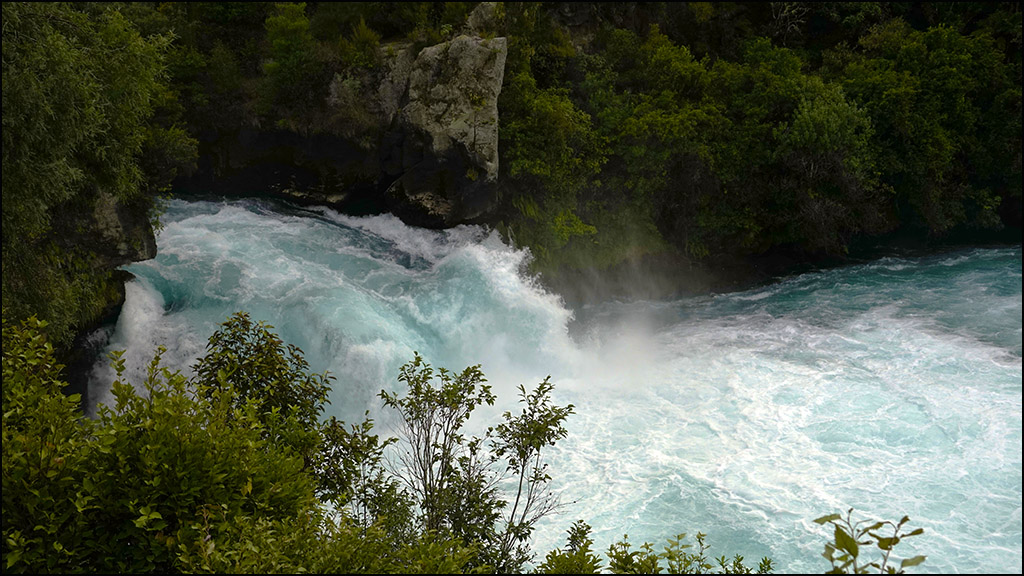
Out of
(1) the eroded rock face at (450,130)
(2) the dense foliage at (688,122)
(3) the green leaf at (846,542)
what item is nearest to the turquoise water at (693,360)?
(1) the eroded rock face at (450,130)

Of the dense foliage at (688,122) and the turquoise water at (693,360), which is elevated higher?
the dense foliage at (688,122)

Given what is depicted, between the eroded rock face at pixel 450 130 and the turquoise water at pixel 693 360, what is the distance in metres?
0.99

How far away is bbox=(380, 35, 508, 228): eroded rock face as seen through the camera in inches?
819

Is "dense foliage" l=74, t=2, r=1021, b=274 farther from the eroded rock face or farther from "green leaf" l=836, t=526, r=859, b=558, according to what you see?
"green leaf" l=836, t=526, r=859, b=558

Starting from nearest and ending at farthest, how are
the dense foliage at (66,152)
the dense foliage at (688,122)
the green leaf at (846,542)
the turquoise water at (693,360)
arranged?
→ 1. the green leaf at (846,542)
2. the dense foliage at (66,152)
3. the turquoise water at (693,360)
4. the dense foliage at (688,122)

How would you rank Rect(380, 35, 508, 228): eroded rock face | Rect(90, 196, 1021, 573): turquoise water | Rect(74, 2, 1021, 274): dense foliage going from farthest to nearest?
Rect(74, 2, 1021, 274): dense foliage < Rect(380, 35, 508, 228): eroded rock face < Rect(90, 196, 1021, 573): turquoise water

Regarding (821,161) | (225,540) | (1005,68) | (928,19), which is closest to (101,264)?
(225,540)

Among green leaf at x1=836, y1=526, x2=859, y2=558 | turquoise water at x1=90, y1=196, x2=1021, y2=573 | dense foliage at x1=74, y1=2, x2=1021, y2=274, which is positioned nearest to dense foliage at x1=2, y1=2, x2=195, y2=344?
turquoise water at x1=90, y1=196, x2=1021, y2=573

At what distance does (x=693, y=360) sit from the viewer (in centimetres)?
1811

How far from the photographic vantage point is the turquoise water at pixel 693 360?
1259 cm

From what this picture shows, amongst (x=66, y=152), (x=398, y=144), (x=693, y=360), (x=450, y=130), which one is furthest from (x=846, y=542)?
(x=398, y=144)

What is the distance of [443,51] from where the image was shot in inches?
834

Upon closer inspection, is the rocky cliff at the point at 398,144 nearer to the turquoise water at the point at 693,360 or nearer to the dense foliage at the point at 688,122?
the dense foliage at the point at 688,122

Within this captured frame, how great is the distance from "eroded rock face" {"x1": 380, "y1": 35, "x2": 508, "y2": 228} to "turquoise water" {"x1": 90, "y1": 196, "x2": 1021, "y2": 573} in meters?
0.99
